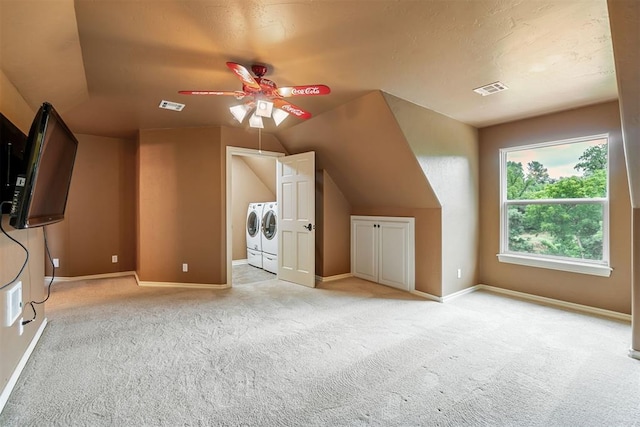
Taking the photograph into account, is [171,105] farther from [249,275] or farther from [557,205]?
[557,205]

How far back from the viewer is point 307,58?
221cm

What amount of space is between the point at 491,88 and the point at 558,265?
2.23 metres

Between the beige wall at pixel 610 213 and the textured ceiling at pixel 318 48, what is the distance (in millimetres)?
327

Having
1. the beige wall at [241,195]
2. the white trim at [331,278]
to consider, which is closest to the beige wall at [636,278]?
the white trim at [331,278]

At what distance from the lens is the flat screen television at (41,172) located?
62.6 inches

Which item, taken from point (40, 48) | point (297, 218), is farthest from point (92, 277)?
point (40, 48)

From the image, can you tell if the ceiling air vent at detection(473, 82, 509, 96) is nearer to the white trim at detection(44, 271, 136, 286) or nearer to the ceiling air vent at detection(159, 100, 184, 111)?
the ceiling air vent at detection(159, 100, 184, 111)

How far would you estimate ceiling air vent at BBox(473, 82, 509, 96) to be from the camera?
2.68 m

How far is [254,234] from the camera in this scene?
5754mm

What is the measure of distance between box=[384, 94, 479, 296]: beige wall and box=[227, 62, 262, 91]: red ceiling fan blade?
4.80 feet

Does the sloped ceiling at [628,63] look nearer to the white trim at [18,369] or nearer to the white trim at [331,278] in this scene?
the white trim at [331,278]

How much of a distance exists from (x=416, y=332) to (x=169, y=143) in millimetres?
3982

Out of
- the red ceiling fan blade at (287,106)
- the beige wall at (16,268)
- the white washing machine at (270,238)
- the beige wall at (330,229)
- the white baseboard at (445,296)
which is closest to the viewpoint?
the beige wall at (16,268)

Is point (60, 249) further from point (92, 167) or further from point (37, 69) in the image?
point (37, 69)
